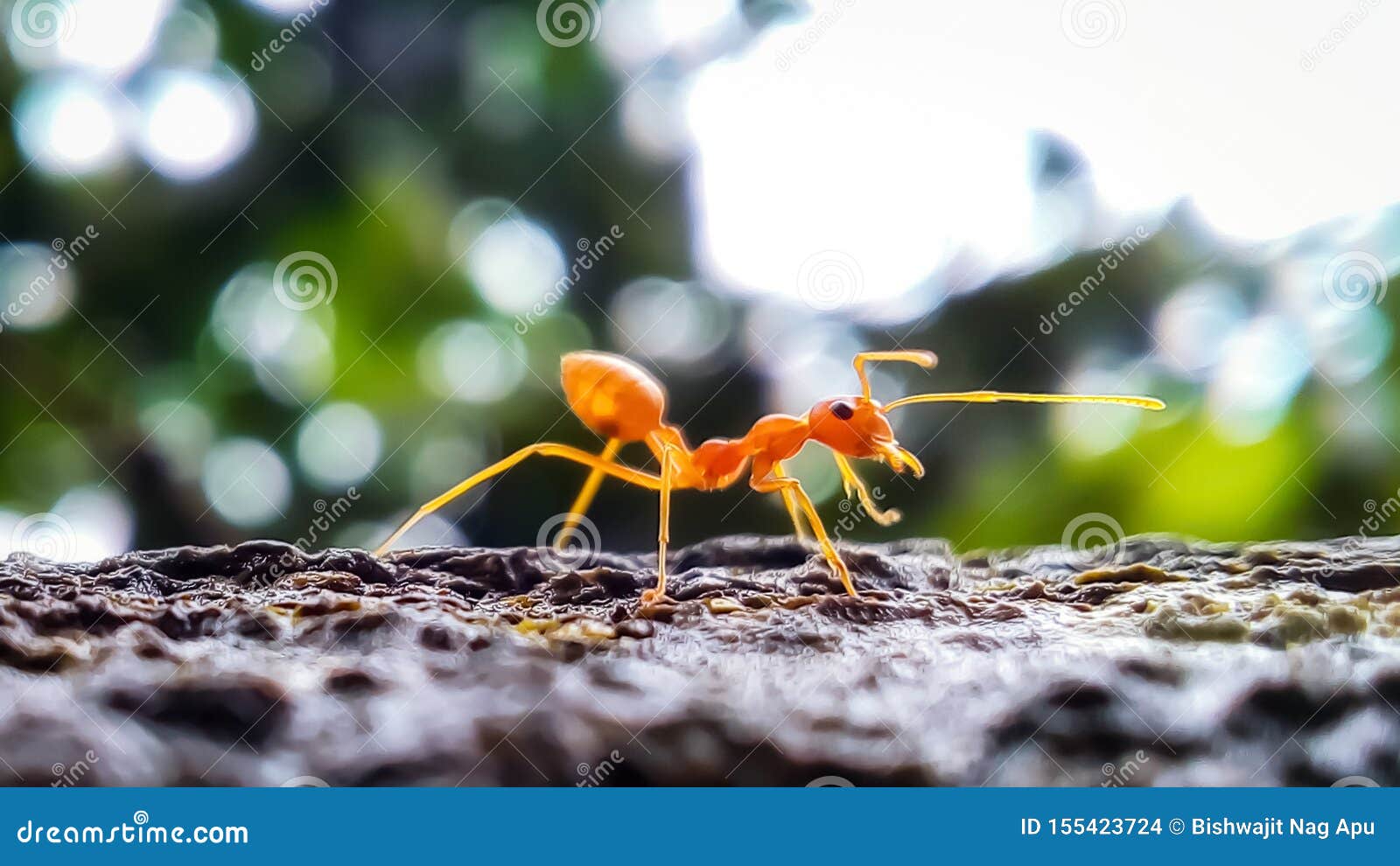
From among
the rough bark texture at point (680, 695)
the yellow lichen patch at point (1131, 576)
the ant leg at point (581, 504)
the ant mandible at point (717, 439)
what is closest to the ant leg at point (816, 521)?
the ant mandible at point (717, 439)

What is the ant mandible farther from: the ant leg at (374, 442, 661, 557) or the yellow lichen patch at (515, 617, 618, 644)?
the yellow lichen patch at (515, 617, 618, 644)

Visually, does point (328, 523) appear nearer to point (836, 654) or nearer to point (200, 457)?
point (200, 457)

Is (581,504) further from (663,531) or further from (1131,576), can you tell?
(1131,576)

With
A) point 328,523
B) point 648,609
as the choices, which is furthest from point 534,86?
point 648,609

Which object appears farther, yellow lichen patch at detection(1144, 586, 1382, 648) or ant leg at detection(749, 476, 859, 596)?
ant leg at detection(749, 476, 859, 596)

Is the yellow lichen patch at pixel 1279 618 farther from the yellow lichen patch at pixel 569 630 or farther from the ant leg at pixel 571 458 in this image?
the ant leg at pixel 571 458

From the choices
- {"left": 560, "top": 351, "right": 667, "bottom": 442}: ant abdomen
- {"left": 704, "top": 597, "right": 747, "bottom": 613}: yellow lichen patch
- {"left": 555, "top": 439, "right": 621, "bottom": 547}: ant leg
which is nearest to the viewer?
{"left": 704, "top": 597, "right": 747, "bottom": 613}: yellow lichen patch

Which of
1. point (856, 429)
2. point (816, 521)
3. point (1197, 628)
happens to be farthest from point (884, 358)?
point (1197, 628)

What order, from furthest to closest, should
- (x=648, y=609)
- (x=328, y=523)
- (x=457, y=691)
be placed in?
1. (x=328, y=523)
2. (x=648, y=609)
3. (x=457, y=691)

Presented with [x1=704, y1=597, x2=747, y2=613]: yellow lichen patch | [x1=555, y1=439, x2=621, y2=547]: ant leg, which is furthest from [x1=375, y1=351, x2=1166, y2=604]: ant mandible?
[x1=555, y1=439, x2=621, y2=547]: ant leg
